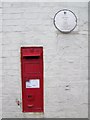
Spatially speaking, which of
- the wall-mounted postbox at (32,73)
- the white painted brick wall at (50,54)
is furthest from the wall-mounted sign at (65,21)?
the wall-mounted postbox at (32,73)

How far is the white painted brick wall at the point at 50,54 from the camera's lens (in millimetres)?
6422

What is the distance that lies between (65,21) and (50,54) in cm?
83

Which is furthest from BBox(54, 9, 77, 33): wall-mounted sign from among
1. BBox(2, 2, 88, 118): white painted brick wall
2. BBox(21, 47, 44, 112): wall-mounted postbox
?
BBox(21, 47, 44, 112): wall-mounted postbox

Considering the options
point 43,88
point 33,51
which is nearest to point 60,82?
point 43,88

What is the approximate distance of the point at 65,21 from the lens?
6.41 m

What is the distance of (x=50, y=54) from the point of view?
645 cm

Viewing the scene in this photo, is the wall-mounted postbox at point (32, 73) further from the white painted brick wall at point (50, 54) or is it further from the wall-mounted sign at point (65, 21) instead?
the wall-mounted sign at point (65, 21)

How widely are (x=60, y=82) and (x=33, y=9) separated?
1801 mm

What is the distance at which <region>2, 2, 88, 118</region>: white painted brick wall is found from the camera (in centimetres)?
642

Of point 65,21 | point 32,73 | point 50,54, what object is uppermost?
point 65,21

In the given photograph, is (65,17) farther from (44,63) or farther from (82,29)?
(44,63)

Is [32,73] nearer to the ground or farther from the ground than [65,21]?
nearer to the ground

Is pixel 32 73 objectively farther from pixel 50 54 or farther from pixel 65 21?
pixel 65 21

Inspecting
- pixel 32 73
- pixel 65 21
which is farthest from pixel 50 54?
pixel 65 21
